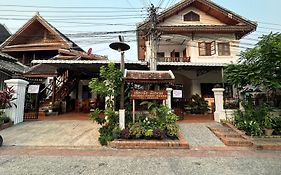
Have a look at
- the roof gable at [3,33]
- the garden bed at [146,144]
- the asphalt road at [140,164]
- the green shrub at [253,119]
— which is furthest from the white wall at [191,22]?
the roof gable at [3,33]

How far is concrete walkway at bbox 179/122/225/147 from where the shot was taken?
6.69 meters

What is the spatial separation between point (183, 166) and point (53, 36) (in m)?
17.2

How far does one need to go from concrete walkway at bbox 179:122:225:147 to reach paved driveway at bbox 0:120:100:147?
3.04 m

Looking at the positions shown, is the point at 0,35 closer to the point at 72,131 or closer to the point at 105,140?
the point at 72,131

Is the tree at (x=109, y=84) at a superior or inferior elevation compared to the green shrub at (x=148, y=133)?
superior

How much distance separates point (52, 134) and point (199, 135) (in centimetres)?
513

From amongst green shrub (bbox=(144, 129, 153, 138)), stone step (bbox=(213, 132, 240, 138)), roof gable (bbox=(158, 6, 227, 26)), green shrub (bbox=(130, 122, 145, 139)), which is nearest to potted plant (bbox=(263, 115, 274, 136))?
stone step (bbox=(213, 132, 240, 138))

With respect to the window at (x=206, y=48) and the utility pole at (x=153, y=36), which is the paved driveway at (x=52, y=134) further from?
the window at (x=206, y=48)

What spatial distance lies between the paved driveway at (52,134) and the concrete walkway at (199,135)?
304cm

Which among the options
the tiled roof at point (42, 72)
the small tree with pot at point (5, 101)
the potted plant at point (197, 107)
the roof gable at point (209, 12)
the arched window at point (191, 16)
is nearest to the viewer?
the small tree with pot at point (5, 101)

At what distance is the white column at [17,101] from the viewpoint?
9078mm

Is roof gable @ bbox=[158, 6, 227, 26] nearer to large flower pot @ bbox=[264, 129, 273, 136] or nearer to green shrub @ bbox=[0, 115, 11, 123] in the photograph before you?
large flower pot @ bbox=[264, 129, 273, 136]

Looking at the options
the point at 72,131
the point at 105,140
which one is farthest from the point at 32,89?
the point at 105,140

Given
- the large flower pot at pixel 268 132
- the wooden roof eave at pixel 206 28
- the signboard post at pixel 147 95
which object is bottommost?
the large flower pot at pixel 268 132
